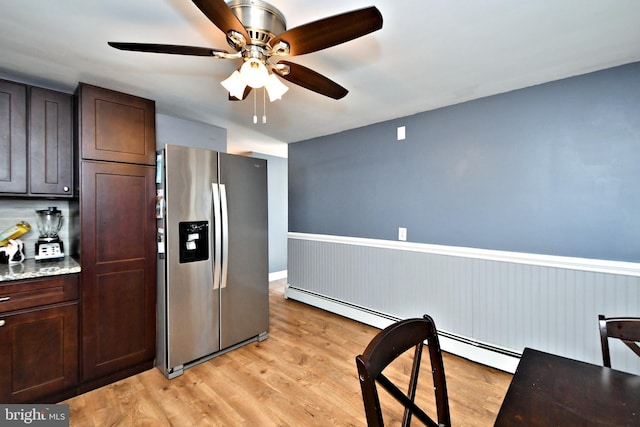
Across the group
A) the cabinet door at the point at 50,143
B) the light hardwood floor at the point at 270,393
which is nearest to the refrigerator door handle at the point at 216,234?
the light hardwood floor at the point at 270,393

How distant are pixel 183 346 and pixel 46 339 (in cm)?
85

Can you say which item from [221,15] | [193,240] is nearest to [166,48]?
[221,15]

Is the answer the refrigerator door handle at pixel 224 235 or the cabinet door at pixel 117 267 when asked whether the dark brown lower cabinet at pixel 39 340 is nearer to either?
the cabinet door at pixel 117 267

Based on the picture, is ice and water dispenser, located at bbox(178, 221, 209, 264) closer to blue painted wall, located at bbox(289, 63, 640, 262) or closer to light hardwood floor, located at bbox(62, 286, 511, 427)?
light hardwood floor, located at bbox(62, 286, 511, 427)

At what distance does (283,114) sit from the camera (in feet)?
9.45

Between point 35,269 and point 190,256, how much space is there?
37.4 inches

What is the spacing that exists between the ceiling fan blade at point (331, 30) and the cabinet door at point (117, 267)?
1.71 m

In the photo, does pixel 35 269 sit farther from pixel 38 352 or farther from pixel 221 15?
pixel 221 15

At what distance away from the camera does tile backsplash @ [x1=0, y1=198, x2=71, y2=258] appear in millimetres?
2168

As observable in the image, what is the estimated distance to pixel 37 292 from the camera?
5.99 feet

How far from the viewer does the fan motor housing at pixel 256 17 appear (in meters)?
1.27

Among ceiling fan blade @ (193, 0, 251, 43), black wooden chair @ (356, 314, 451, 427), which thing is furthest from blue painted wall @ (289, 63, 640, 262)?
ceiling fan blade @ (193, 0, 251, 43)

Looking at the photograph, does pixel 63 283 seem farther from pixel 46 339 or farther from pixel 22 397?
pixel 22 397

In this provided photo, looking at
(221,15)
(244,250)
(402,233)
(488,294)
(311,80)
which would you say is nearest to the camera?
(221,15)
